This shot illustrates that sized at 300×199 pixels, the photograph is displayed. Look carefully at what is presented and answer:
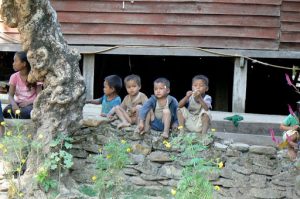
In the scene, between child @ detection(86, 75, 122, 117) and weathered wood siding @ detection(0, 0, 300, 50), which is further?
weathered wood siding @ detection(0, 0, 300, 50)

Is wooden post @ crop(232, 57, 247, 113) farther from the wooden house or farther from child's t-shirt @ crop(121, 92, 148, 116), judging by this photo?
child's t-shirt @ crop(121, 92, 148, 116)

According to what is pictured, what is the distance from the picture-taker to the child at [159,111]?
252 inches

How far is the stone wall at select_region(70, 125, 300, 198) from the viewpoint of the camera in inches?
244

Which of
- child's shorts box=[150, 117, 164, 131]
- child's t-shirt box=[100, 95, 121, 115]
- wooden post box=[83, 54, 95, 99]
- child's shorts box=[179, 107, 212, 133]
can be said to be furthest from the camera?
wooden post box=[83, 54, 95, 99]

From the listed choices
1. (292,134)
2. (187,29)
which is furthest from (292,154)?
(187,29)

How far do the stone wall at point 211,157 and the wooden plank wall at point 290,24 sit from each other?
3808mm

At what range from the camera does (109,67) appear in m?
14.0

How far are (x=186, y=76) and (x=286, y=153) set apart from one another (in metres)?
8.33

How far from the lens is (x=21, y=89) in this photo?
6.94 m

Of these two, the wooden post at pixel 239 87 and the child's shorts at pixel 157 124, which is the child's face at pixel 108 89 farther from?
the wooden post at pixel 239 87

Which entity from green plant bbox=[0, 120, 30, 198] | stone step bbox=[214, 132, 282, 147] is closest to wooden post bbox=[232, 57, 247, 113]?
stone step bbox=[214, 132, 282, 147]

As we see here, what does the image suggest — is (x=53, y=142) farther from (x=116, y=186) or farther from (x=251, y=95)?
(x=251, y=95)

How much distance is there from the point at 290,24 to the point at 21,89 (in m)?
5.07

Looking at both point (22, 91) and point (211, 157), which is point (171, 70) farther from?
point (211, 157)
